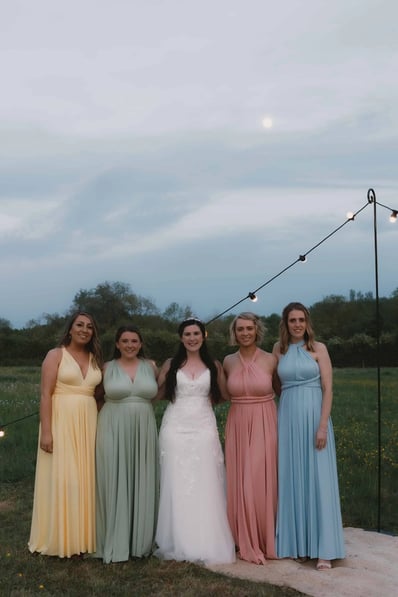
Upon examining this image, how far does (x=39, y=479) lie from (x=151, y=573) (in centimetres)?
135

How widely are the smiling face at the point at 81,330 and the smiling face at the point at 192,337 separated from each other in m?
0.89

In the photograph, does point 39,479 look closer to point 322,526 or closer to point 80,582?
point 80,582

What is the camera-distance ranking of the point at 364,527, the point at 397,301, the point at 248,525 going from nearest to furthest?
the point at 248,525 < the point at 364,527 < the point at 397,301

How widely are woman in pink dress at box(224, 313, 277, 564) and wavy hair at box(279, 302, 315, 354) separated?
0.23m

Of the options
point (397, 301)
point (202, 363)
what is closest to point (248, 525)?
point (202, 363)

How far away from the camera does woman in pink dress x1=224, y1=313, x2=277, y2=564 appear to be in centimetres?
621

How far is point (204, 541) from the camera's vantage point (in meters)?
6.13

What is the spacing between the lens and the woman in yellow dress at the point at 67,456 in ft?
20.2

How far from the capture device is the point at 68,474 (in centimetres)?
618

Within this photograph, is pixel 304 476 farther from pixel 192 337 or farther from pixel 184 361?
A: pixel 192 337

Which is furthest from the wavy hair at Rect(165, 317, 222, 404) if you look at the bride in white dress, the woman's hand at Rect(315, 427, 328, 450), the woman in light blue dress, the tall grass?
the tall grass

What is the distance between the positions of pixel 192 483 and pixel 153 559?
2.46 ft

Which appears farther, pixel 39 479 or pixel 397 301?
pixel 397 301

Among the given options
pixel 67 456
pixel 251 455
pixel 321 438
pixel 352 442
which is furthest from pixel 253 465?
pixel 352 442
